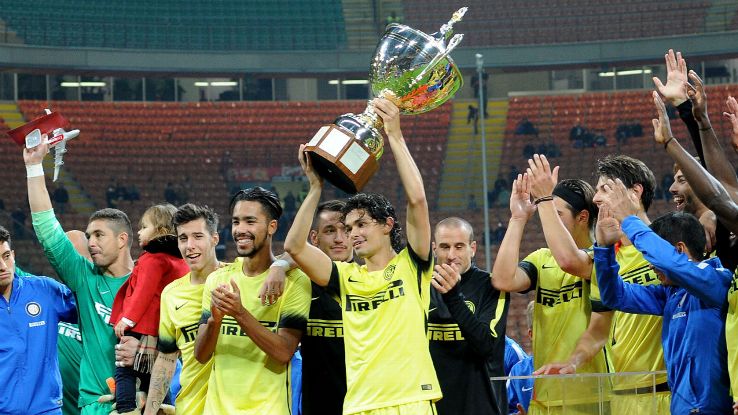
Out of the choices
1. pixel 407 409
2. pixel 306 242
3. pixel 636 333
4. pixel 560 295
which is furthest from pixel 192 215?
pixel 636 333

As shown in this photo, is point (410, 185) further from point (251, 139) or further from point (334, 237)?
point (251, 139)

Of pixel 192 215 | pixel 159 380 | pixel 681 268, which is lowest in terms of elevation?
pixel 159 380

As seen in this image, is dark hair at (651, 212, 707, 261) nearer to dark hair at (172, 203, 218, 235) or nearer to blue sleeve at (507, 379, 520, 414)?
blue sleeve at (507, 379, 520, 414)

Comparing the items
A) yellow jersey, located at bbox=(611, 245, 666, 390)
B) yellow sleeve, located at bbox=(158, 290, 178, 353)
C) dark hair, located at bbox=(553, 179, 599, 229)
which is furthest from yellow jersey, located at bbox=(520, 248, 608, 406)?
yellow sleeve, located at bbox=(158, 290, 178, 353)

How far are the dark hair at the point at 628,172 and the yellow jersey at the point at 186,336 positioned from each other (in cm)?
205

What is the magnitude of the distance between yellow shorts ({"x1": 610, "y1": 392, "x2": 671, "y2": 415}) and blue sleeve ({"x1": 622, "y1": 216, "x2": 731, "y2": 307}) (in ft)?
2.00

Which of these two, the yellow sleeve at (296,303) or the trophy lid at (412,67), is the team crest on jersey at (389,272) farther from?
the trophy lid at (412,67)

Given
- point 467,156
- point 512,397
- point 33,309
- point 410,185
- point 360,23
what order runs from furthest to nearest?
point 360,23 → point 467,156 → point 512,397 → point 33,309 → point 410,185

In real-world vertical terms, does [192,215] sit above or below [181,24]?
below

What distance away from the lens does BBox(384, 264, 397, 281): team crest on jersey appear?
4.25 meters

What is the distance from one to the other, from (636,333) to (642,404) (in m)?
0.52

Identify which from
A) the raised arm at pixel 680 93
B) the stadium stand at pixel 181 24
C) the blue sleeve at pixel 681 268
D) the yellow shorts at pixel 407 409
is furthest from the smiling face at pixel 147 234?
the stadium stand at pixel 181 24

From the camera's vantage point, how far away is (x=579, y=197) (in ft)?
16.7

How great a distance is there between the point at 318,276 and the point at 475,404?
922 mm
